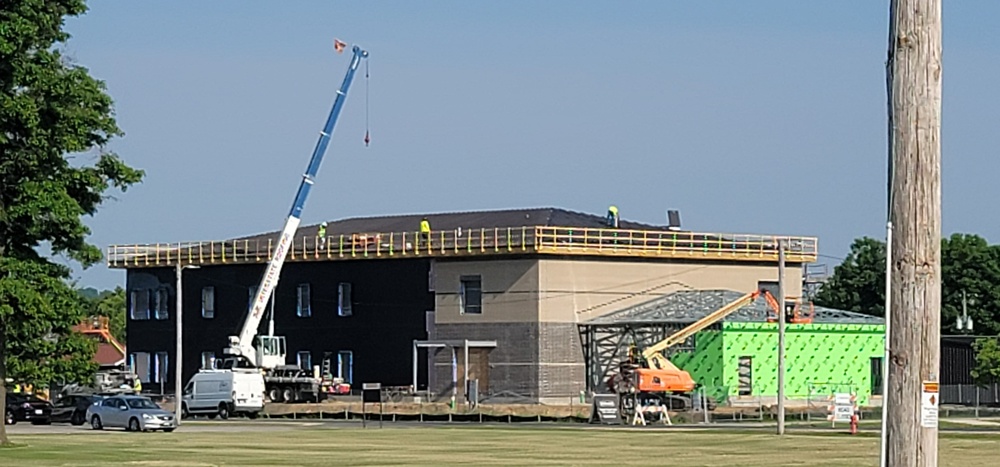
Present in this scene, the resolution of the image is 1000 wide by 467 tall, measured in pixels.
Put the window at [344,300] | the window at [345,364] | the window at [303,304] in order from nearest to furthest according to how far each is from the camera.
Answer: the window at [345,364] < the window at [344,300] < the window at [303,304]

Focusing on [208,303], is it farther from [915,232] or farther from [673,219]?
[915,232]

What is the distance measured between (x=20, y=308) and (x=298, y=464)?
10.7m

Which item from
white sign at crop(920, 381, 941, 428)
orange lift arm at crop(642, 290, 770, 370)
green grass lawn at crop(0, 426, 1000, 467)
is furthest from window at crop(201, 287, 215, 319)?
white sign at crop(920, 381, 941, 428)

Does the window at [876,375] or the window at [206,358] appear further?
the window at [206,358]

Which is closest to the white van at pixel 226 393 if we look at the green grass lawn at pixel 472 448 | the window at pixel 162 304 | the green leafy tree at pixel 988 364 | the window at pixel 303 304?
the window at pixel 303 304

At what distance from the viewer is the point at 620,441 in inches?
1993

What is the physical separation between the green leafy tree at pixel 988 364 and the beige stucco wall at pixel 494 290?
859 inches

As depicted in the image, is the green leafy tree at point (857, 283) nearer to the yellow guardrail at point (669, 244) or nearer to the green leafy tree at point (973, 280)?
the green leafy tree at point (973, 280)

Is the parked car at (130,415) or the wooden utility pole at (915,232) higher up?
the wooden utility pole at (915,232)

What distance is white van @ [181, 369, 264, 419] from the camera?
77.9m

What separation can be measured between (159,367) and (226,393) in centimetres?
2515

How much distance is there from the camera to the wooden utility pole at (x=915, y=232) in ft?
31.0

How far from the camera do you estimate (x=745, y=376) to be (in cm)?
8206

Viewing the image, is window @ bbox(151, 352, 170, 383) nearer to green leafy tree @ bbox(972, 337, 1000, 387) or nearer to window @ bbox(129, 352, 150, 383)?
window @ bbox(129, 352, 150, 383)
